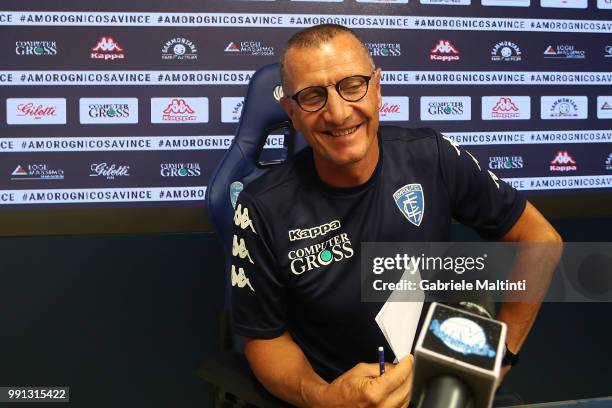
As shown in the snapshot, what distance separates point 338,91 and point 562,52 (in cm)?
152

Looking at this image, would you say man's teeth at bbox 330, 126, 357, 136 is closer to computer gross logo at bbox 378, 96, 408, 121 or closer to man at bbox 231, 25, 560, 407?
man at bbox 231, 25, 560, 407

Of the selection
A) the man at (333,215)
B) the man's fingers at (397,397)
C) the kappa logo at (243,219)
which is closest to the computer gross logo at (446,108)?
the man at (333,215)

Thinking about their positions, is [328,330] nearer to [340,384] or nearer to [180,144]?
[340,384]

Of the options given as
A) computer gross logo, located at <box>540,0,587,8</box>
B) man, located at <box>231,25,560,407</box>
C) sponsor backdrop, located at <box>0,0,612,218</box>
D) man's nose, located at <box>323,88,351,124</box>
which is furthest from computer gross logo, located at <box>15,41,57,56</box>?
computer gross logo, located at <box>540,0,587,8</box>

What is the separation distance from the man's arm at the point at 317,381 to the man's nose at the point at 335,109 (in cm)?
44

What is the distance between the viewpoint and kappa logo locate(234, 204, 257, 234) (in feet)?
3.77

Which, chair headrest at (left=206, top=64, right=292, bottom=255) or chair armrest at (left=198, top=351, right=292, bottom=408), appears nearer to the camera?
chair armrest at (left=198, top=351, right=292, bottom=408)

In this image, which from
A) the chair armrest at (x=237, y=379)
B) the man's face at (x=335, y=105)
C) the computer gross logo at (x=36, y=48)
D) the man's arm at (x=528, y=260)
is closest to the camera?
the chair armrest at (x=237, y=379)

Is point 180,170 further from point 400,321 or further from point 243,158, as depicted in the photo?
point 400,321

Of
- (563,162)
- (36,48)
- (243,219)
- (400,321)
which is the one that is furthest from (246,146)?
(563,162)

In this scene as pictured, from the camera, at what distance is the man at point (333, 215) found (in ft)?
3.60

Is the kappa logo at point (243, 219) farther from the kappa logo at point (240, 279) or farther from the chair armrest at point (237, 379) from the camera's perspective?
the chair armrest at point (237, 379)

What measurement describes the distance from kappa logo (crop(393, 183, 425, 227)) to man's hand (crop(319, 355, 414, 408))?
422mm

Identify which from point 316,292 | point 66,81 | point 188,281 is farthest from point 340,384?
point 66,81
